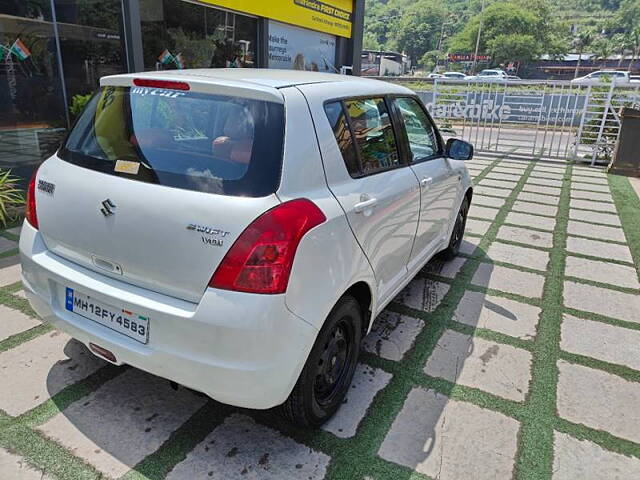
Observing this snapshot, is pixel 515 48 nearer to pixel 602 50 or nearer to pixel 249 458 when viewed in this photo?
pixel 602 50

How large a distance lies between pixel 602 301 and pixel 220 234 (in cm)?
349

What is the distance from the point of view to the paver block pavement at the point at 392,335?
298cm

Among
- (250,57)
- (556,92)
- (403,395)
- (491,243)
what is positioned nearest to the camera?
(403,395)

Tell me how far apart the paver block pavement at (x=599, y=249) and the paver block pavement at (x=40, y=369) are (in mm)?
4758

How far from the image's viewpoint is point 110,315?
6.49 ft

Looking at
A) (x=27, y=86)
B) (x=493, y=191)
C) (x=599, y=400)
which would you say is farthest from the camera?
(x=493, y=191)

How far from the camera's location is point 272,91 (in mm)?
1955

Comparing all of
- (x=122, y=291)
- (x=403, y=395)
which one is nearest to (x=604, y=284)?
(x=403, y=395)

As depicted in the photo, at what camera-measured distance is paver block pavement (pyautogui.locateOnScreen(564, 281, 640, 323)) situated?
365 cm

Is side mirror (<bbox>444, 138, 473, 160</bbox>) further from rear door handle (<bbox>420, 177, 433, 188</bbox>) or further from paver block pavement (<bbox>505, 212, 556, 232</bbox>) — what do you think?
paver block pavement (<bbox>505, 212, 556, 232</bbox>)

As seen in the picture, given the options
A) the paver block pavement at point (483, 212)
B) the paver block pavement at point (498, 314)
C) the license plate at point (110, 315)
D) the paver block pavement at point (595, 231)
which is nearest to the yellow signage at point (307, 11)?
the paver block pavement at point (483, 212)

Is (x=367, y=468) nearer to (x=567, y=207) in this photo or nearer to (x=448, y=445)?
(x=448, y=445)

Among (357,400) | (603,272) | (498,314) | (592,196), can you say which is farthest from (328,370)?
(592,196)

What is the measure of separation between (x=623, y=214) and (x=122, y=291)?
6830 mm
